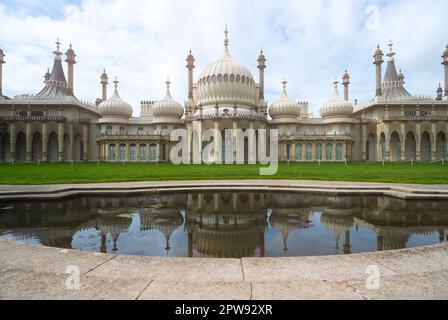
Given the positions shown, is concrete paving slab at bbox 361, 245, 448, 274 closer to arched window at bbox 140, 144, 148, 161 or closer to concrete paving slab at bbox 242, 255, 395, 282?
concrete paving slab at bbox 242, 255, 395, 282

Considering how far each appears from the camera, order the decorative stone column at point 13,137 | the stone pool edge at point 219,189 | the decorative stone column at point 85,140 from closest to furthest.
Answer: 1. the stone pool edge at point 219,189
2. the decorative stone column at point 13,137
3. the decorative stone column at point 85,140

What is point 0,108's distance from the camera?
49.6 m

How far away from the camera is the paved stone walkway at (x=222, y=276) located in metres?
2.89

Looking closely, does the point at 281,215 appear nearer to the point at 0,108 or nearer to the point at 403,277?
the point at 403,277

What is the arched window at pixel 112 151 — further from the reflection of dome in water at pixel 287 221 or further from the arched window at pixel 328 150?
the reflection of dome in water at pixel 287 221

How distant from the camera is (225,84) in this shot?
156 ft

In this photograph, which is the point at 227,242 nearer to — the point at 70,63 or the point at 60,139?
the point at 60,139

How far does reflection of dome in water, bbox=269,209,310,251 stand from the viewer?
6.60m

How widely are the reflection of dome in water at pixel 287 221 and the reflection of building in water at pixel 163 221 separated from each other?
2527 mm

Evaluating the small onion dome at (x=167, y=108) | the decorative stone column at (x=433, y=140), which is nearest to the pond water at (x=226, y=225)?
the small onion dome at (x=167, y=108)

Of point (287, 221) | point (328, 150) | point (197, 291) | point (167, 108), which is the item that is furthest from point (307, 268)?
point (167, 108)

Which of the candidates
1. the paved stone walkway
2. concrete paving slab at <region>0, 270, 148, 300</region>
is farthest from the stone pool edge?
concrete paving slab at <region>0, 270, 148, 300</region>

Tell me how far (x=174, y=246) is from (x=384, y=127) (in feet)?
172

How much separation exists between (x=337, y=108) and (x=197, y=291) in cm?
5358
